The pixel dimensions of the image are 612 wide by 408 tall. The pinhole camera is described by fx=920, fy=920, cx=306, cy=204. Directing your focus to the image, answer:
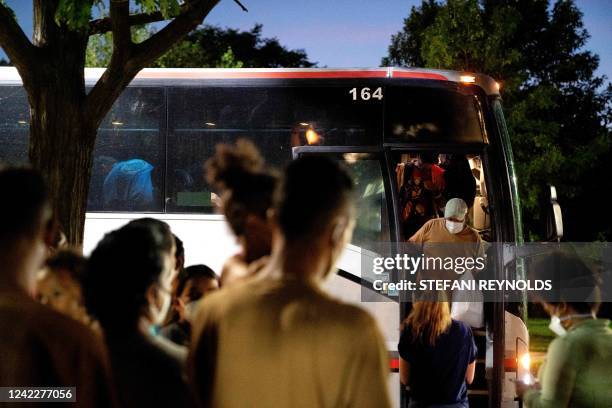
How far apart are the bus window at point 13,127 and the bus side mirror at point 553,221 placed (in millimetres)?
5419

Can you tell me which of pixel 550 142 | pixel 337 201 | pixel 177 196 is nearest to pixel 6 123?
pixel 177 196

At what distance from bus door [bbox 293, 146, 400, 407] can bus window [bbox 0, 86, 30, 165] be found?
3.38m

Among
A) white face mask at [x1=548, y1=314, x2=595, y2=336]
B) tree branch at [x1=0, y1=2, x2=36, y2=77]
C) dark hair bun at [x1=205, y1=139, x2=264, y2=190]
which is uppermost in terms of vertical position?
tree branch at [x1=0, y1=2, x2=36, y2=77]

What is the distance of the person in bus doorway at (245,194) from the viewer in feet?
10.9

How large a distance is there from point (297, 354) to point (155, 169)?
7260 millimetres

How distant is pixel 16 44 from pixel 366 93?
12.2 feet

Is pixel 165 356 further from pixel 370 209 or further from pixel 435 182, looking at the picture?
pixel 435 182

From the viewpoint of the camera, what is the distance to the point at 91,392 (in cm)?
277

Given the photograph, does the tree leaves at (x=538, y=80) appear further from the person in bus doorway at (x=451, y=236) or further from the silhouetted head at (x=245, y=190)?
the silhouetted head at (x=245, y=190)

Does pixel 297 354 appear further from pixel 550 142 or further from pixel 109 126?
pixel 550 142

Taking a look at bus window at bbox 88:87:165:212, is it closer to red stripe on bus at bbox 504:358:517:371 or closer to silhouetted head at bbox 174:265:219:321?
red stripe on bus at bbox 504:358:517:371

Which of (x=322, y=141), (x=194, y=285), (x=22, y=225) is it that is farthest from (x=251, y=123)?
(x=22, y=225)

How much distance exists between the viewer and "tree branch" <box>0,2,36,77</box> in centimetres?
695

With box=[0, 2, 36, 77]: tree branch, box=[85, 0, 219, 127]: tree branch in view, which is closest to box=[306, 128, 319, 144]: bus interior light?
box=[85, 0, 219, 127]: tree branch
